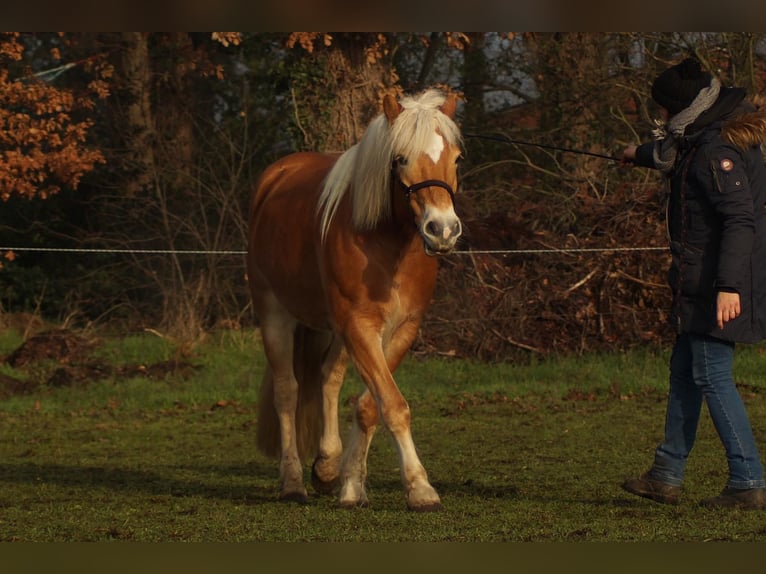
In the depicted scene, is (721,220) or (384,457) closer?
(721,220)

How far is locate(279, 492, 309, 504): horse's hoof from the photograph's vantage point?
241 inches

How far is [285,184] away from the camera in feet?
23.0

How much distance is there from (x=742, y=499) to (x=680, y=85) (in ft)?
5.91

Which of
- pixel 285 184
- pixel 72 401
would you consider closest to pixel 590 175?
pixel 72 401

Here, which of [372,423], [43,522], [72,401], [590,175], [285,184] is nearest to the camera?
[43,522]

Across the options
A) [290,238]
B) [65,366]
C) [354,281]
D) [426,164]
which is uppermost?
[426,164]

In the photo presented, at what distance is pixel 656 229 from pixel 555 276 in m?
1.08

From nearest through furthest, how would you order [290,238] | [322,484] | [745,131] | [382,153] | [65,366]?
[745,131] < [382,153] < [322,484] < [290,238] < [65,366]

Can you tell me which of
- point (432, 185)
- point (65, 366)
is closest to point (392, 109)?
point (432, 185)

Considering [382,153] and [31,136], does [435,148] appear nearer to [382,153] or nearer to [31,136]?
[382,153]

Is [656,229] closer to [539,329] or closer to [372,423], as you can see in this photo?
[539,329]

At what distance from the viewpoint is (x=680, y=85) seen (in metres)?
5.29

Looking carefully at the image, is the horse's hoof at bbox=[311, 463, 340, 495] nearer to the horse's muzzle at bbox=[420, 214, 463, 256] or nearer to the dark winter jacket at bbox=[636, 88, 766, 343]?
the horse's muzzle at bbox=[420, 214, 463, 256]

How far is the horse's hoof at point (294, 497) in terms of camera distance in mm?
6109
